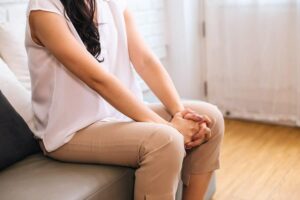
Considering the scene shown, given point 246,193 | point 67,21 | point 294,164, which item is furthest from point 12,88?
point 294,164

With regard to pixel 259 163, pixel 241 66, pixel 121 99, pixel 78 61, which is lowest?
pixel 259 163

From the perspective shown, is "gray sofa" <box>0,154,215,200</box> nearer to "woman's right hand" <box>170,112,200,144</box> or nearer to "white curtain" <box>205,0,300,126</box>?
"woman's right hand" <box>170,112,200,144</box>

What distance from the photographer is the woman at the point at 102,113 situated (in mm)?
1049

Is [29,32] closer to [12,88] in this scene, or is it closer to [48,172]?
[12,88]

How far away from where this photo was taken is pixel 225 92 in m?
2.60

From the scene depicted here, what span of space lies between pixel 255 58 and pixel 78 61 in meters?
1.58

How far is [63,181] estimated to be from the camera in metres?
1.02

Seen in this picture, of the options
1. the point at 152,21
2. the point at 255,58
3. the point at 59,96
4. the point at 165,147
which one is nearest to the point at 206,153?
the point at 165,147

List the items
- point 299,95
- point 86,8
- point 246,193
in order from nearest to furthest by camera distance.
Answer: point 86,8, point 246,193, point 299,95

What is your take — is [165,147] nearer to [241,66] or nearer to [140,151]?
[140,151]

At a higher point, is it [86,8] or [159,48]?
[86,8]

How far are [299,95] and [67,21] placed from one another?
1641 mm

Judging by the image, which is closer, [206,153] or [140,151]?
[140,151]

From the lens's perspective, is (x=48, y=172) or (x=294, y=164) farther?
(x=294, y=164)
